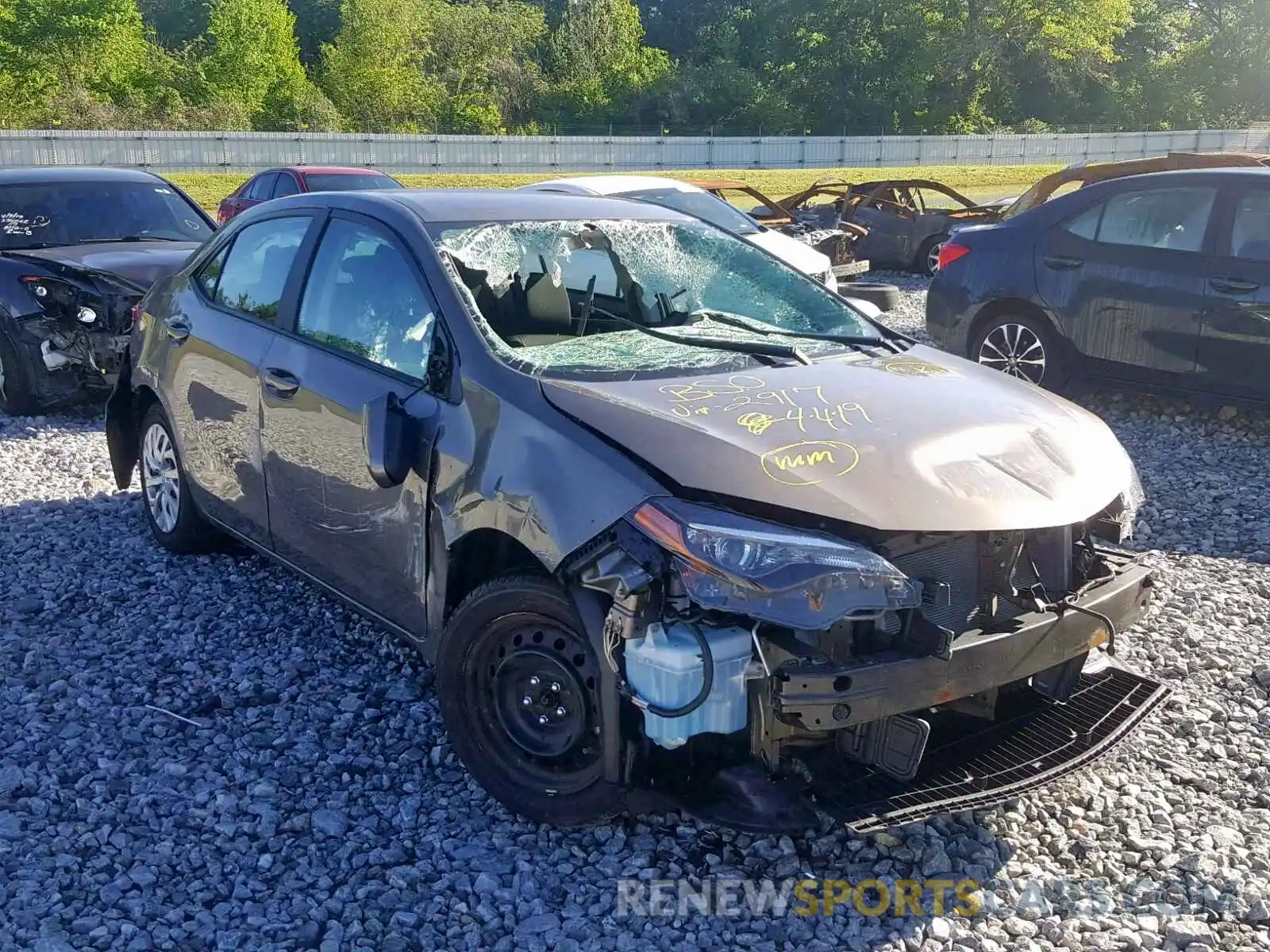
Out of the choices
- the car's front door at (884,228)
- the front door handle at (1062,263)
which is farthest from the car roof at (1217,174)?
the car's front door at (884,228)

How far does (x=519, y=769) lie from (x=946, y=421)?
1601 millimetres

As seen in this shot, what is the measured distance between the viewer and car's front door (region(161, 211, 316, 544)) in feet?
15.0

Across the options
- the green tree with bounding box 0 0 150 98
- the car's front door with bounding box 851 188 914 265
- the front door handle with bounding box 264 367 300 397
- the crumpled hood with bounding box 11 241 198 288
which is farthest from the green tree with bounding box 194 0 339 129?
the front door handle with bounding box 264 367 300 397

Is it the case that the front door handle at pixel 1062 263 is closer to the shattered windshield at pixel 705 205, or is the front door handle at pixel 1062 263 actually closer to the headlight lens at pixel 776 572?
the shattered windshield at pixel 705 205

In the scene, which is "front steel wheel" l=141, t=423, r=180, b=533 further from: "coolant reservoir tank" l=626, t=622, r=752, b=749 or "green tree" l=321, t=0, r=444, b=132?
"green tree" l=321, t=0, r=444, b=132

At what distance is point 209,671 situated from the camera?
173 inches

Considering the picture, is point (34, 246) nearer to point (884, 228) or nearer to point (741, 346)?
point (741, 346)

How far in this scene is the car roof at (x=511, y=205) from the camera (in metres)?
4.23

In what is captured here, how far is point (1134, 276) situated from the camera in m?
7.75

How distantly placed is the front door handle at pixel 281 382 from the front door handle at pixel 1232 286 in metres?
5.85

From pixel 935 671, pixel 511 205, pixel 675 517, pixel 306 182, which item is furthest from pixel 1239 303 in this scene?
pixel 306 182

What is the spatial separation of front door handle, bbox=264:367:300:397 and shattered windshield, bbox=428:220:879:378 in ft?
2.51

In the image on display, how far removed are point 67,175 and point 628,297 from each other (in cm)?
678

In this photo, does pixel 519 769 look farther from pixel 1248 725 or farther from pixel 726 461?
pixel 1248 725
